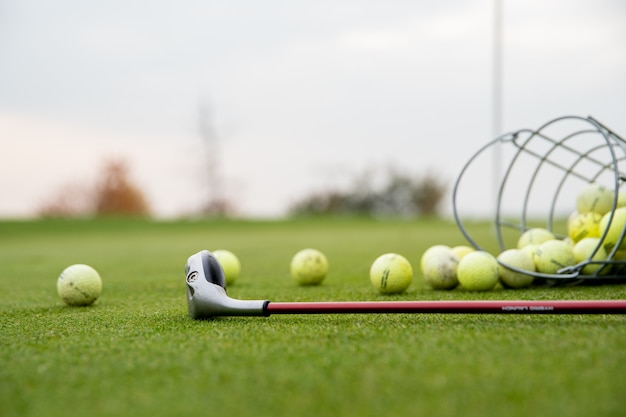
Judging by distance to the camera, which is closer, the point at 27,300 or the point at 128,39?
the point at 27,300

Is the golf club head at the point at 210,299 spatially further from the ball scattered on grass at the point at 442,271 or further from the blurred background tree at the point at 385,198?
the blurred background tree at the point at 385,198

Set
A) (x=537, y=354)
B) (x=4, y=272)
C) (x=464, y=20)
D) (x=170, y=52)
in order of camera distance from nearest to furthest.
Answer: (x=537, y=354), (x=4, y=272), (x=464, y=20), (x=170, y=52)

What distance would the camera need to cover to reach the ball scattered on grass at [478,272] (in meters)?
4.03

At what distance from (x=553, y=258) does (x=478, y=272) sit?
0.57m

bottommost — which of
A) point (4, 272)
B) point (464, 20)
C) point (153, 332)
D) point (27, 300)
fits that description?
point (4, 272)

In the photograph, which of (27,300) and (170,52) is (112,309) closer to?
(27,300)

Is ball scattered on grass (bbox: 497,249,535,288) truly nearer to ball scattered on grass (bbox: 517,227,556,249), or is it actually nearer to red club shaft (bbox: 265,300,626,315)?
ball scattered on grass (bbox: 517,227,556,249)

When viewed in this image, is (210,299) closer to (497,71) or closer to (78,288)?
(78,288)

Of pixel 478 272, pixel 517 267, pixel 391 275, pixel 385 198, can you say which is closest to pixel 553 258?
pixel 517 267

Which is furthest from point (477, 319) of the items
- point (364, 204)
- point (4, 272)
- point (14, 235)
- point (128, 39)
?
point (364, 204)

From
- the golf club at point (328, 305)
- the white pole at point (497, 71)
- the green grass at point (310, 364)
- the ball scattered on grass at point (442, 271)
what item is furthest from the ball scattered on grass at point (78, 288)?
the white pole at point (497, 71)

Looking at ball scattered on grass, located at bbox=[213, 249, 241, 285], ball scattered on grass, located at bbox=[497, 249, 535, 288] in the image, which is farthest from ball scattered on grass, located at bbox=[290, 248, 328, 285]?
ball scattered on grass, located at bbox=[497, 249, 535, 288]

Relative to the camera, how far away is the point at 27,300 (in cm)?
438

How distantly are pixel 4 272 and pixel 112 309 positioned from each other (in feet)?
14.4
